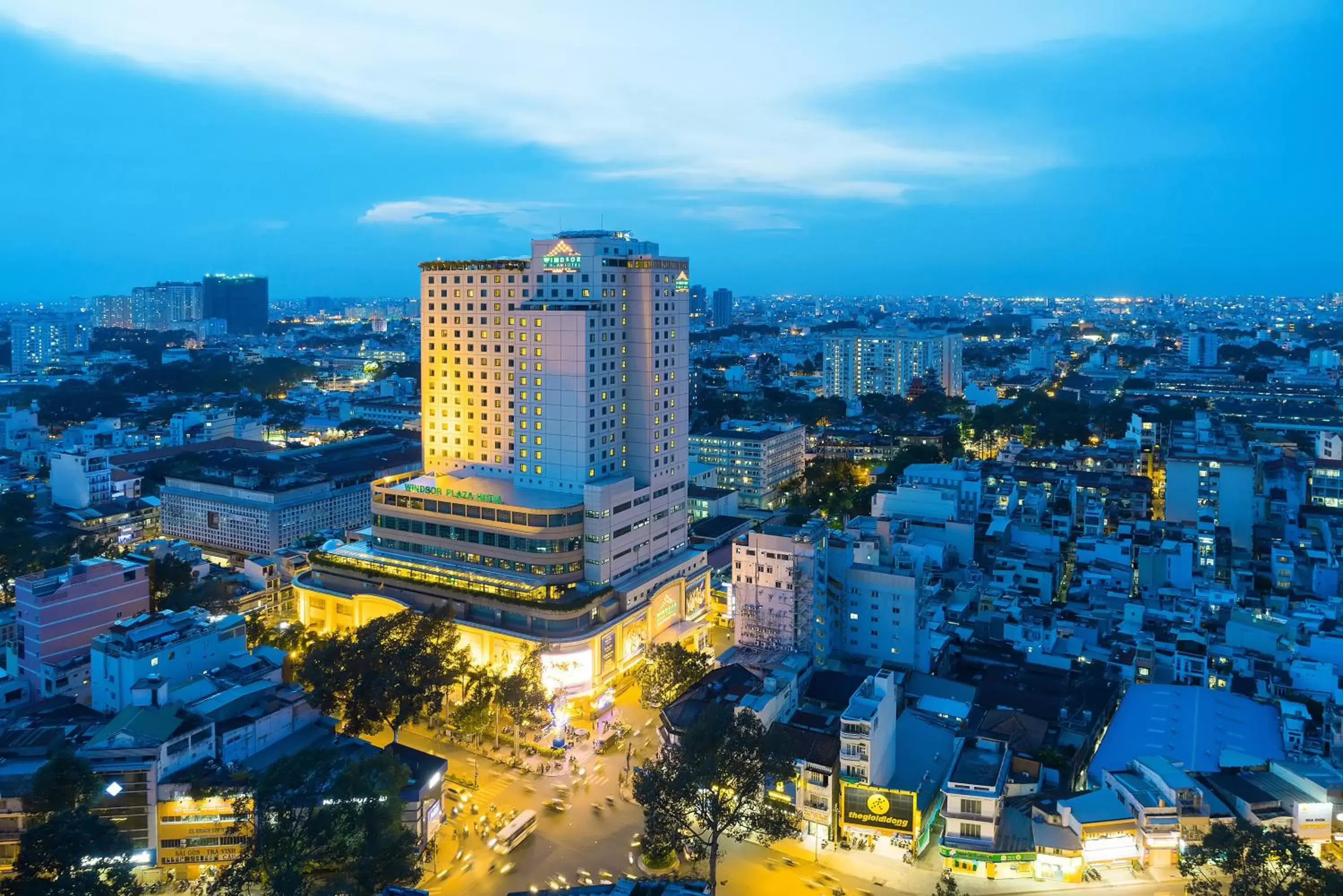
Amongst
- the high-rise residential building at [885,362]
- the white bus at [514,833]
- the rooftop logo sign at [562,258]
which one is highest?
the rooftop logo sign at [562,258]

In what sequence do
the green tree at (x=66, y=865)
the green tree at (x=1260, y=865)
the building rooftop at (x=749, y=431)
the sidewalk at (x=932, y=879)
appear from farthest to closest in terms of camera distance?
1. the building rooftop at (x=749, y=431)
2. the sidewalk at (x=932, y=879)
3. the green tree at (x=1260, y=865)
4. the green tree at (x=66, y=865)

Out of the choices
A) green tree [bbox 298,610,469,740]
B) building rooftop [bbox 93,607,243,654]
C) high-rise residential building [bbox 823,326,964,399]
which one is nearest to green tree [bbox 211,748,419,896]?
green tree [bbox 298,610,469,740]

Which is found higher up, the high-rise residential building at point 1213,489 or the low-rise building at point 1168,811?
the high-rise residential building at point 1213,489

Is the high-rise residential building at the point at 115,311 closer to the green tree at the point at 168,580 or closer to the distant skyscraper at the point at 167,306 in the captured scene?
the distant skyscraper at the point at 167,306

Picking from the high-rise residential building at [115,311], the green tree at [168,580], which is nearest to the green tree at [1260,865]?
the green tree at [168,580]

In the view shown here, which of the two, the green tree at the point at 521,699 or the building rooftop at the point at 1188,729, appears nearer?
the building rooftop at the point at 1188,729

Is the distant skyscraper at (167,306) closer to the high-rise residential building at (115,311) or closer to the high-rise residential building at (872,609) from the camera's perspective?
the high-rise residential building at (115,311)

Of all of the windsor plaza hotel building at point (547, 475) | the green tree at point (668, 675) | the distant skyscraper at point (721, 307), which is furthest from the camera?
the distant skyscraper at point (721, 307)
